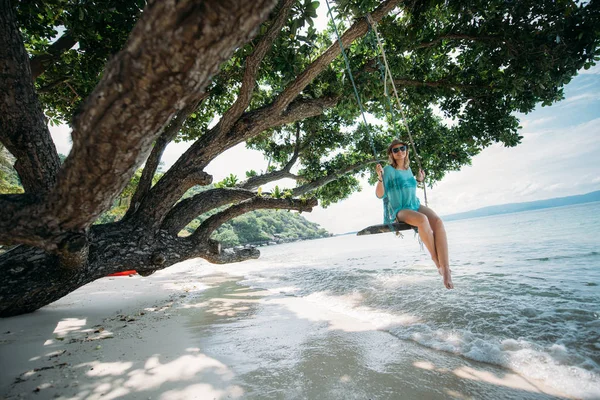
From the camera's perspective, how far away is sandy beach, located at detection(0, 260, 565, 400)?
247cm

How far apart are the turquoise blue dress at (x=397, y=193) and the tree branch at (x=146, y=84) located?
380cm

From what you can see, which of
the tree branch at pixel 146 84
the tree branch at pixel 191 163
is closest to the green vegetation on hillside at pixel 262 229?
the tree branch at pixel 191 163

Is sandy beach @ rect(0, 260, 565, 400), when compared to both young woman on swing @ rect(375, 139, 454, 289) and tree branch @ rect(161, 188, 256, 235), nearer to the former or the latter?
young woman on swing @ rect(375, 139, 454, 289)

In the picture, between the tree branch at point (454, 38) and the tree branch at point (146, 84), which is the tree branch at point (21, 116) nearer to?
the tree branch at point (146, 84)

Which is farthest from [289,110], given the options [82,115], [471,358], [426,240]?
[471,358]

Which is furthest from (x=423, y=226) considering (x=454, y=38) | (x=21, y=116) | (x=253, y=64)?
(x=21, y=116)

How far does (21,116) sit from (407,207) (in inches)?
231

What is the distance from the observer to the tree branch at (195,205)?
513 centimetres

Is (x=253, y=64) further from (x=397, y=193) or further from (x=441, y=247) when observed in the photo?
(x=441, y=247)

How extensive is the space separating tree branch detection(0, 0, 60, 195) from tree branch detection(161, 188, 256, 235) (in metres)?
1.85

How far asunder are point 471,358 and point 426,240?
159 cm

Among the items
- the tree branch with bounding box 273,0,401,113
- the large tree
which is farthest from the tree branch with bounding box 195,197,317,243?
the tree branch with bounding box 273,0,401,113

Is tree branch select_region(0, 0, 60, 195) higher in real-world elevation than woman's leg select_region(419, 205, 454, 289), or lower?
higher

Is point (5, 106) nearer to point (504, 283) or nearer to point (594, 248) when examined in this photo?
point (504, 283)
